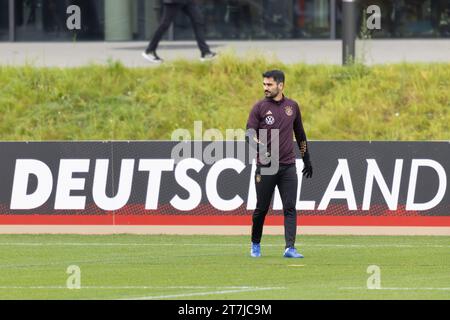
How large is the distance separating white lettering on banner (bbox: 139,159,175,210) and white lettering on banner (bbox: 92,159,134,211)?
0.23m

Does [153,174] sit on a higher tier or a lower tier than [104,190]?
higher

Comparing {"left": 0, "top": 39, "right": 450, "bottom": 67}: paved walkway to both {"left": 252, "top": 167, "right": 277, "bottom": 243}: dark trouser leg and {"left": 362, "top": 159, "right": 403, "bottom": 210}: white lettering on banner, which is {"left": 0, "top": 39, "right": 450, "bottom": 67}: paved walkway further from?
{"left": 252, "top": 167, "right": 277, "bottom": 243}: dark trouser leg

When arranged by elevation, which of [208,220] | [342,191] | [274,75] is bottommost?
[208,220]

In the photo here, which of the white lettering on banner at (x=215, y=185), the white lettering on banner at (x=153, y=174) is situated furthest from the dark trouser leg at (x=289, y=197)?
the white lettering on banner at (x=153, y=174)

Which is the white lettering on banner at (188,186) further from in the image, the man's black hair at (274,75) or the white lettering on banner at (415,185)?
the man's black hair at (274,75)

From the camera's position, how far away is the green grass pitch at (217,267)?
1231cm

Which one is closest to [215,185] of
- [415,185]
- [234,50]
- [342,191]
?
[342,191]

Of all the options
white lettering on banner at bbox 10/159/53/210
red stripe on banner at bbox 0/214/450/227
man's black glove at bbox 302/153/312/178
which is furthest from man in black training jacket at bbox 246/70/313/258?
white lettering on banner at bbox 10/159/53/210

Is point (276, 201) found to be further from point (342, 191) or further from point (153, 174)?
point (153, 174)

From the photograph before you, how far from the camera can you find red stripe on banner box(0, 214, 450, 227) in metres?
18.5

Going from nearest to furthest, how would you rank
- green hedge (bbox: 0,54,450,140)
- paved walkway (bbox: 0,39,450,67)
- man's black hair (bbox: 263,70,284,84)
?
man's black hair (bbox: 263,70,284,84) < green hedge (bbox: 0,54,450,140) < paved walkway (bbox: 0,39,450,67)

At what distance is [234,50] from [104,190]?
21.8 feet

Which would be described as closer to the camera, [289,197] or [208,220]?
[289,197]

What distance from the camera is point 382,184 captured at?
18562 mm
